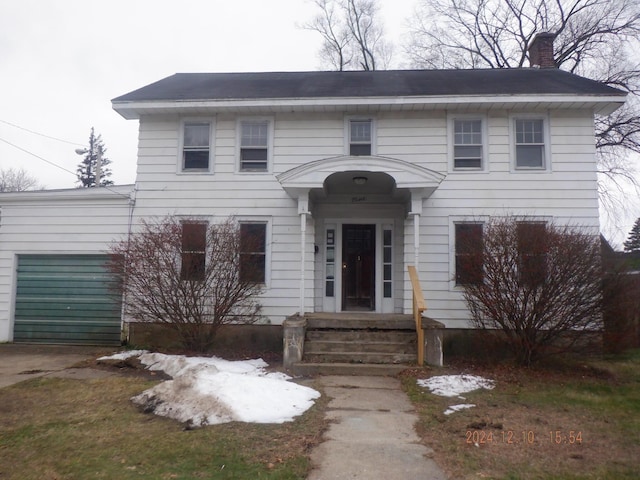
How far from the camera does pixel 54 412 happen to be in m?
5.21

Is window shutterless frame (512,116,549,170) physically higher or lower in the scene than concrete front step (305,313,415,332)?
higher

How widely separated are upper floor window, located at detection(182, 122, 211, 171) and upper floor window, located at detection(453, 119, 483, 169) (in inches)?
223

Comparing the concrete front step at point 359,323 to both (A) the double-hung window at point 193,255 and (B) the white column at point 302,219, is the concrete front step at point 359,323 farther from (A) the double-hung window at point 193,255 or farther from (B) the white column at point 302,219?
(A) the double-hung window at point 193,255

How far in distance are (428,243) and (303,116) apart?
4.04 m

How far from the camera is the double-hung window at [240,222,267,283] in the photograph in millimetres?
8727

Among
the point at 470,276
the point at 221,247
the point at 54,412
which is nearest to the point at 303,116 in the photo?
the point at 221,247

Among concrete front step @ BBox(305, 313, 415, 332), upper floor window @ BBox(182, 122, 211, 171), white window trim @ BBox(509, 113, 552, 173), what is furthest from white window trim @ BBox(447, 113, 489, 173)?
upper floor window @ BBox(182, 122, 211, 171)

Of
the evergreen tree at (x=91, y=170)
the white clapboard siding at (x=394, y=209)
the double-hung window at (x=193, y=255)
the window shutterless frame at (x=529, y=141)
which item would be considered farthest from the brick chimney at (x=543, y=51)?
the evergreen tree at (x=91, y=170)

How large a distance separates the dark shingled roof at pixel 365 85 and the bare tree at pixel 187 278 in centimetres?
343

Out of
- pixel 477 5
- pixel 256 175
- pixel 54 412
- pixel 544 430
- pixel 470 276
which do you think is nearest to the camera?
pixel 544 430

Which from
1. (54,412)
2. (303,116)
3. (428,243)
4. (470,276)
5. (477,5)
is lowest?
(54,412)

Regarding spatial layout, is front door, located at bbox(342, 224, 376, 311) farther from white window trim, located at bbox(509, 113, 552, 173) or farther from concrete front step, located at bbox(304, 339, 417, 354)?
white window trim, located at bbox(509, 113, 552, 173)

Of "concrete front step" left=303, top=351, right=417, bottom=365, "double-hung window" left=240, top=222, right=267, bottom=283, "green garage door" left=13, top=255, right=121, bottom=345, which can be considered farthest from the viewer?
"green garage door" left=13, top=255, right=121, bottom=345

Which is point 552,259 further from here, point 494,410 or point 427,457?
point 427,457
